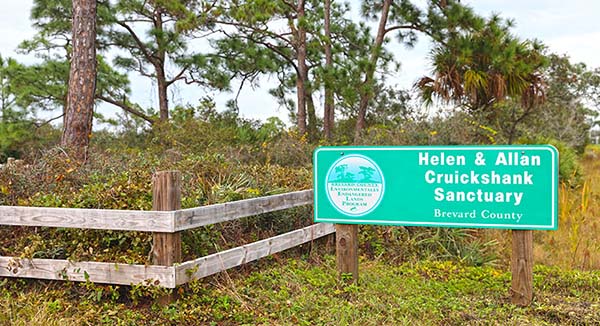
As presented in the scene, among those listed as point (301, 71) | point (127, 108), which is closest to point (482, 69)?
point (301, 71)

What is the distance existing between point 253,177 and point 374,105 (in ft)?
43.0

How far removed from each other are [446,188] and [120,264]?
2.84m

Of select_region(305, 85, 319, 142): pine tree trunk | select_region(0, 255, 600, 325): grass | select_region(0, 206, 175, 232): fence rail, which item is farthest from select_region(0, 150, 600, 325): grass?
select_region(305, 85, 319, 142): pine tree trunk

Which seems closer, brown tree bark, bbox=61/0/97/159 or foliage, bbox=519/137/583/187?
brown tree bark, bbox=61/0/97/159

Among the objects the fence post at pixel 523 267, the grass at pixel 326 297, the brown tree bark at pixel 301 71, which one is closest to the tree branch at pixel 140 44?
the brown tree bark at pixel 301 71

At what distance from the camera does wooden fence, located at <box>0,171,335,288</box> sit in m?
4.73

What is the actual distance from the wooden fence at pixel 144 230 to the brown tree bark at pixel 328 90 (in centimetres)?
1088

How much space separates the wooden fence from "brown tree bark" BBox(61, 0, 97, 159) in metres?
5.11

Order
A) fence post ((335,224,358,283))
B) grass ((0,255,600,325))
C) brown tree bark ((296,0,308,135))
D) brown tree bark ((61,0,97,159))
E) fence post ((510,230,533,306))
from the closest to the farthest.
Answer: grass ((0,255,600,325)) → fence post ((510,230,533,306)) → fence post ((335,224,358,283)) → brown tree bark ((61,0,97,159)) → brown tree bark ((296,0,308,135))

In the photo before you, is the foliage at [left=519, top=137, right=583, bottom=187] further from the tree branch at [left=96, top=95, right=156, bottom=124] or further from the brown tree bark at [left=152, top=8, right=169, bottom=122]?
the tree branch at [left=96, top=95, right=156, bottom=124]

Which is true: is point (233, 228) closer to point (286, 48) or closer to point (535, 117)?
point (286, 48)

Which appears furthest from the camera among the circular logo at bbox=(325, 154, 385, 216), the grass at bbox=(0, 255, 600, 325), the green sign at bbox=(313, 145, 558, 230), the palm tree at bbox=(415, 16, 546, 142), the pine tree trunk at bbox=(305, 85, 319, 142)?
the pine tree trunk at bbox=(305, 85, 319, 142)

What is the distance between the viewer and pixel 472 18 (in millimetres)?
15977

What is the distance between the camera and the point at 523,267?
16.4ft
